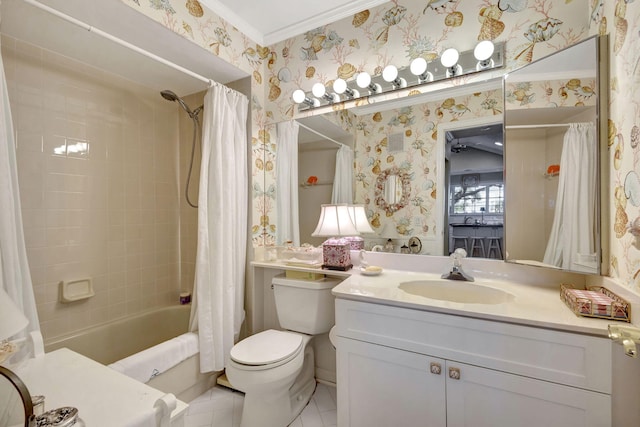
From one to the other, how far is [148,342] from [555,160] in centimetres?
297

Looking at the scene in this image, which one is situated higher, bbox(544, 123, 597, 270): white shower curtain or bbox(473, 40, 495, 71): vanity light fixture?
bbox(473, 40, 495, 71): vanity light fixture

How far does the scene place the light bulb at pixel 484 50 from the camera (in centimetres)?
144

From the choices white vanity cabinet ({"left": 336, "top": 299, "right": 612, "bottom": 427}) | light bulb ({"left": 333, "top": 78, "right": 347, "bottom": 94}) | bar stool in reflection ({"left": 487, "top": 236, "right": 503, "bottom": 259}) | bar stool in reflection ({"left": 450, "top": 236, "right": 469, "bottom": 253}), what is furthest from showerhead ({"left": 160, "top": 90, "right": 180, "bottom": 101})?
bar stool in reflection ({"left": 487, "top": 236, "right": 503, "bottom": 259})

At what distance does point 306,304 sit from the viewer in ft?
5.92

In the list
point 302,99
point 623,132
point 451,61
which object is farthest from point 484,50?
point 302,99

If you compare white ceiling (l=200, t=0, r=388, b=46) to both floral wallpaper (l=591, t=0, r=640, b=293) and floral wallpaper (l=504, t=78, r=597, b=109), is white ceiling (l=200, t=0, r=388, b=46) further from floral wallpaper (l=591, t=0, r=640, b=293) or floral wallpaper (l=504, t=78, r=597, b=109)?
floral wallpaper (l=591, t=0, r=640, b=293)

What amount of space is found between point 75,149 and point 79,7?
37.2 inches

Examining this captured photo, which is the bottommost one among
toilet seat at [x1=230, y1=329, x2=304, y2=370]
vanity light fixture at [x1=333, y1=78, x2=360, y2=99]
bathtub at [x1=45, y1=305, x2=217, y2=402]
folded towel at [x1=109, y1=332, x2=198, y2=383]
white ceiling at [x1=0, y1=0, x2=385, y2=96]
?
bathtub at [x1=45, y1=305, x2=217, y2=402]

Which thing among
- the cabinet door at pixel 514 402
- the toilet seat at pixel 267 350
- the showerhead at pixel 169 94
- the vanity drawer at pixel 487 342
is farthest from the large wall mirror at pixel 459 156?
the showerhead at pixel 169 94

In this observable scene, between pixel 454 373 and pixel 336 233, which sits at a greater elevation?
pixel 336 233

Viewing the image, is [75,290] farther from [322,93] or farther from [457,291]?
[457,291]

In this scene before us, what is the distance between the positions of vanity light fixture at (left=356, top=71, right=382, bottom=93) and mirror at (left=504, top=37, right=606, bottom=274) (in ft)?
2.27

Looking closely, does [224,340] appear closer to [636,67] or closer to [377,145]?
[377,145]

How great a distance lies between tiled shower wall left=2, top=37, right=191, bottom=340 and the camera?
1.75 metres
